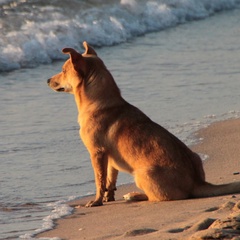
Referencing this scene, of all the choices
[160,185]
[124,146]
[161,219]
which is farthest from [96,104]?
[161,219]

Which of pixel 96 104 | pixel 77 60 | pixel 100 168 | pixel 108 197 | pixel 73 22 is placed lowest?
pixel 108 197

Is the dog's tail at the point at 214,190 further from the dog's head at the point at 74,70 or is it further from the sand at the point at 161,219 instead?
the dog's head at the point at 74,70

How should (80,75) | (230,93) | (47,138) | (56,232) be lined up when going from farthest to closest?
(230,93)
(47,138)
(80,75)
(56,232)

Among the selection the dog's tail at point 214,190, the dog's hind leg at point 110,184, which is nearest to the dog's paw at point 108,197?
the dog's hind leg at point 110,184

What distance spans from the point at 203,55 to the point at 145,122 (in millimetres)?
7641

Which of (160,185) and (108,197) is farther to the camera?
(108,197)

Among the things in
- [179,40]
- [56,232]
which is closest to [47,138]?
[56,232]

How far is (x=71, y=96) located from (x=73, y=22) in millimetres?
6225

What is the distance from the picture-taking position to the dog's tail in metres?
6.86

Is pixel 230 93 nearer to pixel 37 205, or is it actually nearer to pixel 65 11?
pixel 37 205

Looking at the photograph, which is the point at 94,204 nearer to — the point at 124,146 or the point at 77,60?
the point at 124,146

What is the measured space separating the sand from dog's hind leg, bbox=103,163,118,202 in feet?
0.25

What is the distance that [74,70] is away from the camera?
769cm

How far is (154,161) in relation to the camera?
7164 millimetres
